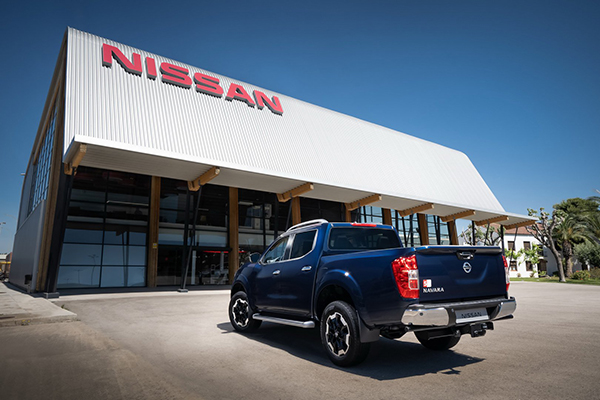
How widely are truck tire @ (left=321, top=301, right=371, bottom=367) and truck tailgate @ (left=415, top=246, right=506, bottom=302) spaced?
949mm

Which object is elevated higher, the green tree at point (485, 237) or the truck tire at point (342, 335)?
the green tree at point (485, 237)

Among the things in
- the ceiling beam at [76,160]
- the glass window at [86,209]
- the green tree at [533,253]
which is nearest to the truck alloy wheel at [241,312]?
the ceiling beam at [76,160]

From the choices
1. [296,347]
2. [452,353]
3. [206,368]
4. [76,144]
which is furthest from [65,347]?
[76,144]

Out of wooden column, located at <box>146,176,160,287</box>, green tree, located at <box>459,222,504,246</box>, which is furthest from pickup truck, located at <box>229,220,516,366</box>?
green tree, located at <box>459,222,504,246</box>

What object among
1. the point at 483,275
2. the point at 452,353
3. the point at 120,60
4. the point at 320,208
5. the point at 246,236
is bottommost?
the point at 452,353

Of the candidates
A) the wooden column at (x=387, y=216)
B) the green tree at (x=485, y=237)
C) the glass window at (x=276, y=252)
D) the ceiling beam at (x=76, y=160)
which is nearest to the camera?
the glass window at (x=276, y=252)

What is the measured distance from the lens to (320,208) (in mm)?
29891

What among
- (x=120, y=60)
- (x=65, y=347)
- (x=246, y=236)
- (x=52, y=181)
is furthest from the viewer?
(x=246, y=236)

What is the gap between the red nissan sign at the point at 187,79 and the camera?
20078mm

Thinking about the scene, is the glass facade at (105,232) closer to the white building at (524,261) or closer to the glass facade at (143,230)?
the glass facade at (143,230)

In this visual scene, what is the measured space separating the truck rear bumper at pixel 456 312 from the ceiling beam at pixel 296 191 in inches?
639

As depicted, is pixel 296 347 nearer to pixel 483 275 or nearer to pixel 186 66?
pixel 483 275

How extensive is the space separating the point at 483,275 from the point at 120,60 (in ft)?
67.7

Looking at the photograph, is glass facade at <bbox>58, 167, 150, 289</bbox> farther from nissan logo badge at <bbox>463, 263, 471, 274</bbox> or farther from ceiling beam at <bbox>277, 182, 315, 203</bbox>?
nissan logo badge at <bbox>463, 263, 471, 274</bbox>
